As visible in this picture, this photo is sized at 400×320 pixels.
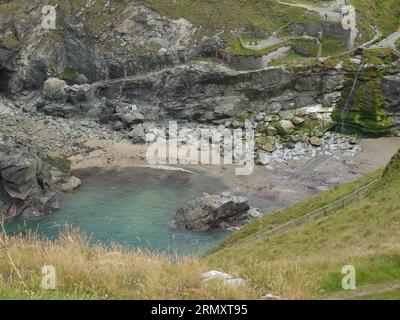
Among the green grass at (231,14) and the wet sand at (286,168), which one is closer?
the wet sand at (286,168)

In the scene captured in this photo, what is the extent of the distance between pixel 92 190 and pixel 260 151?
81.6 feet

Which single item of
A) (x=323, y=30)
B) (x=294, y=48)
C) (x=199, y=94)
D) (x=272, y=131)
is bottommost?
(x=272, y=131)

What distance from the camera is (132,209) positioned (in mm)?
58750

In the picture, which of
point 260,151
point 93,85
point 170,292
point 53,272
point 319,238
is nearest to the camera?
point 170,292

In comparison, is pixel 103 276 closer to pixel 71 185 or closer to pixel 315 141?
pixel 71 185

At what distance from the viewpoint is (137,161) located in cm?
7244

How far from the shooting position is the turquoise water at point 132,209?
5159cm

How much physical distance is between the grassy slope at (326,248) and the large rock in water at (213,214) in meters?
11.6

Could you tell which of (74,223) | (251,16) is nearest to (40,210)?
(74,223)

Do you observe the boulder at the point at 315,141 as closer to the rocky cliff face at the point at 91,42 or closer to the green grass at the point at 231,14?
the rocky cliff face at the point at 91,42

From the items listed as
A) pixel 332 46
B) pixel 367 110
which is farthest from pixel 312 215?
pixel 332 46

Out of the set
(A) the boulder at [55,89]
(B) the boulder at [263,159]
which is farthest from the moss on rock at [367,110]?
(A) the boulder at [55,89]

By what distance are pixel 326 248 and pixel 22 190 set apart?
42.4m
